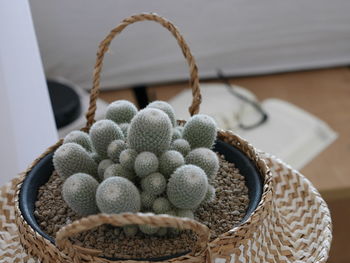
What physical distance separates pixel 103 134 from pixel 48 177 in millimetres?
106

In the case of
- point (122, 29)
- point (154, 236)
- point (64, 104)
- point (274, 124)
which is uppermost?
point (122, 29)

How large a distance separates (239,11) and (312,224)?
963mm

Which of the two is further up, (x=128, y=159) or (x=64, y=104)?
(x=128, y=159)

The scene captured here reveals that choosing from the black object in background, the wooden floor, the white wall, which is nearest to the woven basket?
the white wall

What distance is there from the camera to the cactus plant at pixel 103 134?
1.55ft

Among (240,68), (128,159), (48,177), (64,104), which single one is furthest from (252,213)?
(240,68)

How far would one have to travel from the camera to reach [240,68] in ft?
4.93

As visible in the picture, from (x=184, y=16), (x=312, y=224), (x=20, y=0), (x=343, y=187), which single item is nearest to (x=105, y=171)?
(x=312, y=224)

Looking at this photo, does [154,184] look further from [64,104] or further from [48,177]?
[64,104]

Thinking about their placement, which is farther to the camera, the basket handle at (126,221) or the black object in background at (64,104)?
the black object in background at (64,104)

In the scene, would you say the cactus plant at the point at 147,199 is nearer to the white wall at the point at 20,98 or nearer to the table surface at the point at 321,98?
the white wall at the point at 20,98

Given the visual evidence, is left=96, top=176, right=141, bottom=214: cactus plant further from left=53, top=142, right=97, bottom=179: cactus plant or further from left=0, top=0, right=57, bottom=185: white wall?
left=0, top=0, right=57, bottom=185: white wall

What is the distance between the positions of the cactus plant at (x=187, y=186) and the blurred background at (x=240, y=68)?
29.2 inches

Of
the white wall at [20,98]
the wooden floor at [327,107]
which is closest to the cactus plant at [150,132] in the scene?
the white wall at [20,98]
